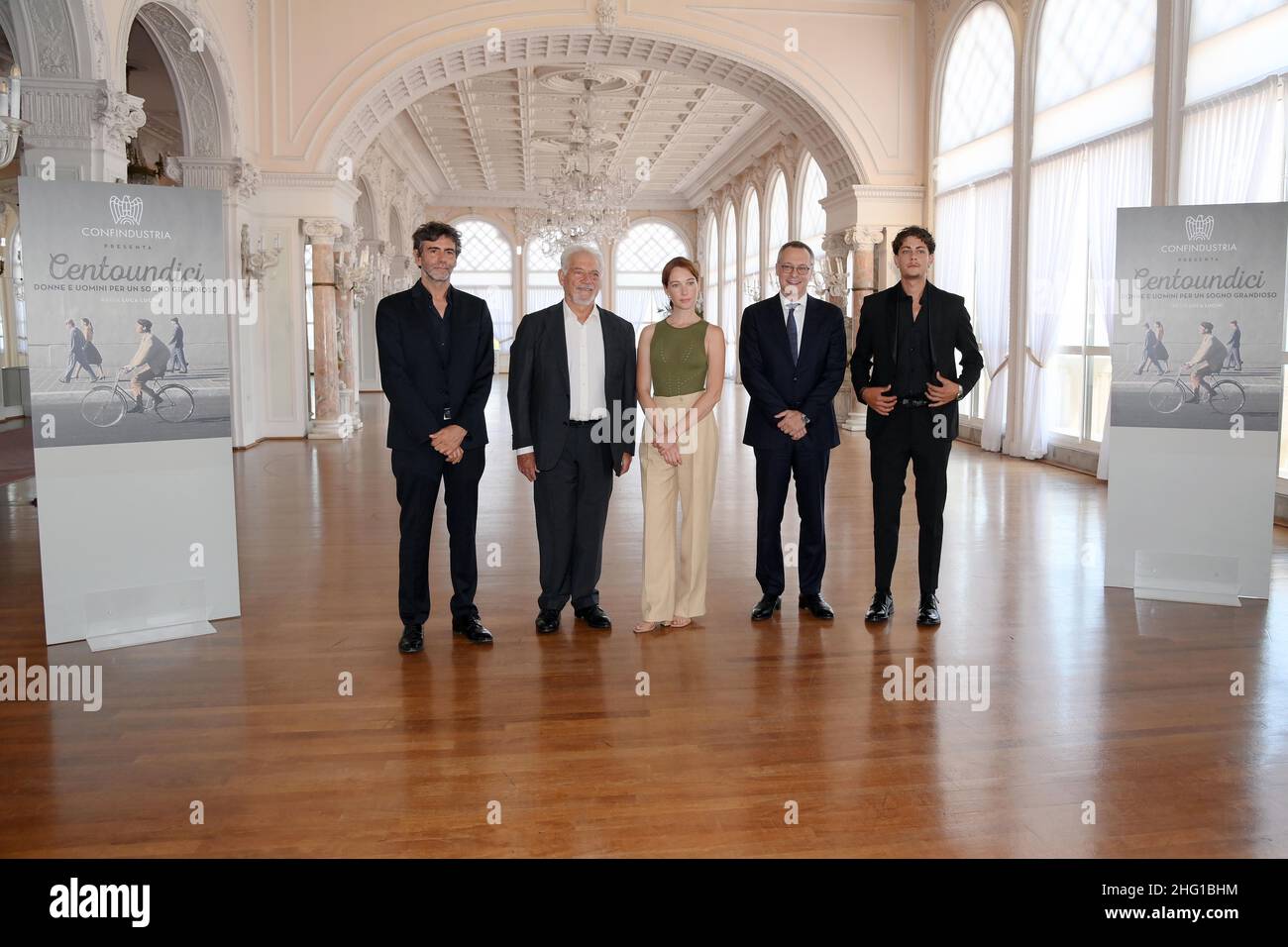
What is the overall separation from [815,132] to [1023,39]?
375cm

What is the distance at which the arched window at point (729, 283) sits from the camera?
85.0 ft

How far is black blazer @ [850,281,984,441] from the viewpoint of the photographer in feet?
14.9

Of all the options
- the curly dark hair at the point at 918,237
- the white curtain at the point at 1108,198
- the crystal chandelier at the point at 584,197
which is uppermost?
the crystal chandelier at the point at 584,197

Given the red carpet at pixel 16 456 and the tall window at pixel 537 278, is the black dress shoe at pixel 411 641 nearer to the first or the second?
the red carpet at pixel 16 456

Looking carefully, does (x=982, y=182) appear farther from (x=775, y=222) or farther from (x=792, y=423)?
(x=775, y=222)

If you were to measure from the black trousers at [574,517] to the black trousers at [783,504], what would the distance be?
74cm

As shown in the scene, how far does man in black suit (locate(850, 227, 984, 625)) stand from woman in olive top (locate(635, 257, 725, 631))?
753 millimetres

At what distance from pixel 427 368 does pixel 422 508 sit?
1.95 feet

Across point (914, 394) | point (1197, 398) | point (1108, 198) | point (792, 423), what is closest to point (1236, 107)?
point (1108, 198)

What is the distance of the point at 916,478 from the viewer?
4.64 m

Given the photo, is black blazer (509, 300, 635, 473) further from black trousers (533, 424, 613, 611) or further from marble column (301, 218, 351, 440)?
marble column (301, 218, 351, 440)

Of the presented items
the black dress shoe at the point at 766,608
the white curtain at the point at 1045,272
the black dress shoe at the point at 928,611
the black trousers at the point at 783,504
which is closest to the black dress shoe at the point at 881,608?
the black dress shoe at the point at 928,611
